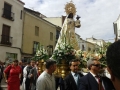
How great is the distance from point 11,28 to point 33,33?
4.15 meters

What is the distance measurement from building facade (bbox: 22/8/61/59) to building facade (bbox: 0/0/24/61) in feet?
3.06

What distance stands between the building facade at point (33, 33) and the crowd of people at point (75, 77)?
1339cm

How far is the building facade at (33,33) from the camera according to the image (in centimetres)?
2359

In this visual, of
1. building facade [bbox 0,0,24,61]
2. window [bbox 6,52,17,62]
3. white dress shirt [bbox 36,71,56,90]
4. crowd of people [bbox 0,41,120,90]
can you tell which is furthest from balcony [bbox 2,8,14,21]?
white dress shirt [bbox 36,71,56,90]

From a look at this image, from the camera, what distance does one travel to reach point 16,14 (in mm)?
22328

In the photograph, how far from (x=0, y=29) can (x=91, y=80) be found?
1790cm

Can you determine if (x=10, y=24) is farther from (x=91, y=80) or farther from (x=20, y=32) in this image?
(x=91, y=80)

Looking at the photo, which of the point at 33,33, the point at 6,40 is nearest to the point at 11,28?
the point at 6,40

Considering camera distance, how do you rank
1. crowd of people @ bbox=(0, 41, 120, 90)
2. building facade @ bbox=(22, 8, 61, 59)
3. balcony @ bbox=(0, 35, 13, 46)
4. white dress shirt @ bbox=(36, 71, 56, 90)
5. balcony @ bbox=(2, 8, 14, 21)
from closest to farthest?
1. crowd of people @ bbox=(0, 41, 120, 90)
2. white dress shirt @ bbox=(36, 71, 56, 90)
3. balcony @ bbox=(0, 35, 13, 46)
4. balcony @ bbox=(2, 8, 14, 21)
5. building facade @ bbox=(22, 8, 61, 59)

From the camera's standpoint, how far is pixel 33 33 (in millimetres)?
25156

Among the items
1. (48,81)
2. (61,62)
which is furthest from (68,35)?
(48,81)

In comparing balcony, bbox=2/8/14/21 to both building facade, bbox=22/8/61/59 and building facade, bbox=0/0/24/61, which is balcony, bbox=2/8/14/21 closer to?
building facade, bbox=0/0/24/61

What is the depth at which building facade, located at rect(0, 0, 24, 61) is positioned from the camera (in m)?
20.0

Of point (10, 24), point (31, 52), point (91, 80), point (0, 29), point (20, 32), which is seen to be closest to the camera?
point (91, 80)
